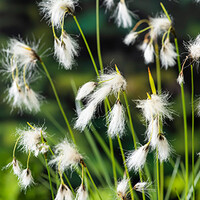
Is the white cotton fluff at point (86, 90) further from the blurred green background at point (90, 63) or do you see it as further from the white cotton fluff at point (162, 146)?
the blurred green background at point (90, 63)

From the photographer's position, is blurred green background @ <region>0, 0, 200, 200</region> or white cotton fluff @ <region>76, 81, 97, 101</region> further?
blurred green background @ <region>0, 0, 200, 200</region>

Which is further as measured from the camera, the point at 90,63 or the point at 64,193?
the point at 90,63

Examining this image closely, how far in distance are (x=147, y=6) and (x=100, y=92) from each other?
1.01 metres

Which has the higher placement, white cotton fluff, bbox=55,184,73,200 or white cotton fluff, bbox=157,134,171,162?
white cotton fluff, bbox=157,134,171,162

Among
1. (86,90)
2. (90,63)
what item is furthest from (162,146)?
(90,63)

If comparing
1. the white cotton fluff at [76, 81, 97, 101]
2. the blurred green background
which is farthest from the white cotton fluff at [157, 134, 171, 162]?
the blurred green background

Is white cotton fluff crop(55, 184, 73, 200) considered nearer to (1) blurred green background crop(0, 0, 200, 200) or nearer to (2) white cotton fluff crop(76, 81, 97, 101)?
(2) white cotton fluff crop(76, 81, 97, 101)

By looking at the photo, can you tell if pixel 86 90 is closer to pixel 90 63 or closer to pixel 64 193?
pixel 64 193

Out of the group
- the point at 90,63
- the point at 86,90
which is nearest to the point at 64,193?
the point at 86,90

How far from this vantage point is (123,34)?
4.30 ft

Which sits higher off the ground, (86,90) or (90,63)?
(86,90)

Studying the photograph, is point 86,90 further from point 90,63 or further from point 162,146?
point 90,63

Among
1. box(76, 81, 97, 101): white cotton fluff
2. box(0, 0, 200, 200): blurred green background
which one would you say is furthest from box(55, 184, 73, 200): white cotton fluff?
box(0, 0, 200, 200): blurred green background

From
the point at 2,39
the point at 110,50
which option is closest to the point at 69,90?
the point at 110,50
